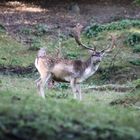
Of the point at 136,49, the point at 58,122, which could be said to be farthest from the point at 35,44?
the point at 58,122

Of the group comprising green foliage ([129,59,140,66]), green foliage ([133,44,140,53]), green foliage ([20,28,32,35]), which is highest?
green foliage ([20,28,32,35])

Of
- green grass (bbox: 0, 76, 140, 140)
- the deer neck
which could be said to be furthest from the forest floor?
the deer neck

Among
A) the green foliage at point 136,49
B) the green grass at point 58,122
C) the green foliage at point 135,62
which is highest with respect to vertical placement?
the green grass at point 58,122

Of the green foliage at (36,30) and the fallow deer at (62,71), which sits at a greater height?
the fallow deer at (62,71)

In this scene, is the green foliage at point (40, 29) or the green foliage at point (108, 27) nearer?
the green foliage at point (108, 27)

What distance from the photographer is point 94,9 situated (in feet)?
102

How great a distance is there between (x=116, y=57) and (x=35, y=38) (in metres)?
4.46

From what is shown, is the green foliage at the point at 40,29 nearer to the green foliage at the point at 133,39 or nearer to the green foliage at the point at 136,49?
the green foliage at the point at 133,39

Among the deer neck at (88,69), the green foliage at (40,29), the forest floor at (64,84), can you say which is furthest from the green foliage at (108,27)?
the deer neck at (88,69)

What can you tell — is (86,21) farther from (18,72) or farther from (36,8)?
(18,72)

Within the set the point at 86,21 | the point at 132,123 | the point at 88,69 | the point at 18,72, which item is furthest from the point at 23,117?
the point at 86,21

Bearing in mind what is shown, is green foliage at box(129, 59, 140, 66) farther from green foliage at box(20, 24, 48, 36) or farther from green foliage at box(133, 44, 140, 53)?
green foliage at box(20, 24, 48, 36)

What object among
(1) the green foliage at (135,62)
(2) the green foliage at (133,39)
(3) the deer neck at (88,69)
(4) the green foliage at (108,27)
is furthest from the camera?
(4) the green foliage at (108,27)

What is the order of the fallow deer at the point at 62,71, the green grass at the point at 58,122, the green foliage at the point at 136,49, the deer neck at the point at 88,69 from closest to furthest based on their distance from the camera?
the green grass at the point at 58,122 → the fallow deer at the point at 62,71 → the deer neck at the point at 88,69 → the green foliage at the point at 136,49
